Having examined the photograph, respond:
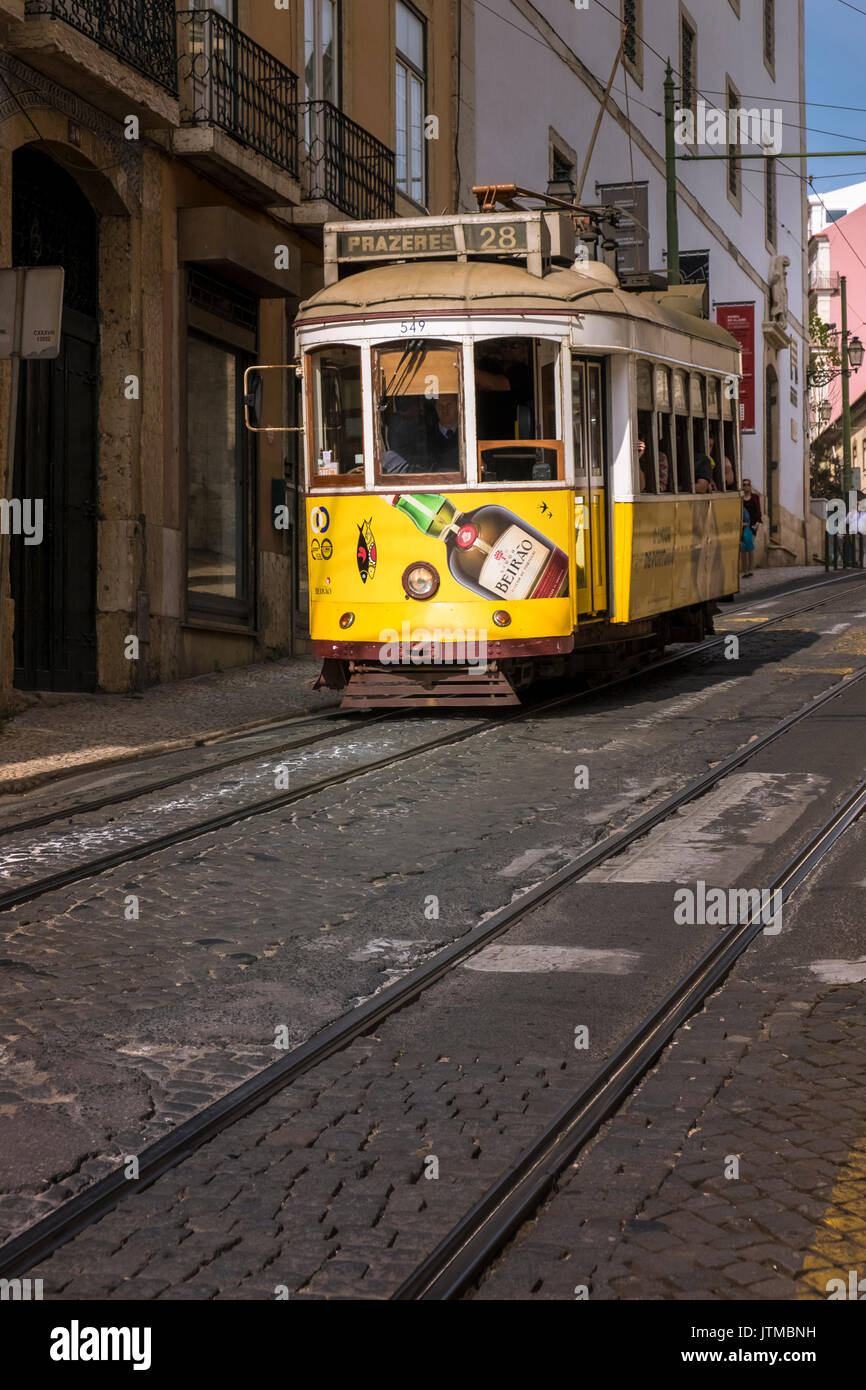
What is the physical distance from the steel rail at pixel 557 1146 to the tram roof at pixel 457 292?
699 centimetres

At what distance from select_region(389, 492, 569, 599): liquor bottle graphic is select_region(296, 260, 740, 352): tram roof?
4.69 ft

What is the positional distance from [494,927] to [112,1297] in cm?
341

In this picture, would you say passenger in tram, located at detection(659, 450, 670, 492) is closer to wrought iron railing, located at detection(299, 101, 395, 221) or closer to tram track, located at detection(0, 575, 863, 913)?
tram track, located at detection(0, 575, 863, 913)

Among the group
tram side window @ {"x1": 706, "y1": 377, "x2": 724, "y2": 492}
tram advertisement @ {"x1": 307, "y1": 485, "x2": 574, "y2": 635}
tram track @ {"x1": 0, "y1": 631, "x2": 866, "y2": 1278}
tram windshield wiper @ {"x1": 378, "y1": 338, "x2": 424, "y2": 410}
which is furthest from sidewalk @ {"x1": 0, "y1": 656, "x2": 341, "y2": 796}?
tram track @ {"x1": 0, "y1": 631, "x2": 866, "y2": 1278}

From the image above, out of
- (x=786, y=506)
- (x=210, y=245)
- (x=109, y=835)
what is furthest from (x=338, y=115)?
(x=786, y=506)

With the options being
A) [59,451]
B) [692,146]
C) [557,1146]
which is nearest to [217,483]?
[59,451]

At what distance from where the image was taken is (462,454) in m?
13.0

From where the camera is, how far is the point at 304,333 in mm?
13383

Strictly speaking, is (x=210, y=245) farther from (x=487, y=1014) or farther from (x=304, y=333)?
(x=487, y=1014)

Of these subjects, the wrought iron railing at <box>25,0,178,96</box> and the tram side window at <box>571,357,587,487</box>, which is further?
the wrought iron railing at <box>25,0,178,96</box>

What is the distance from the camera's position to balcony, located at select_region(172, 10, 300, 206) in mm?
17172
